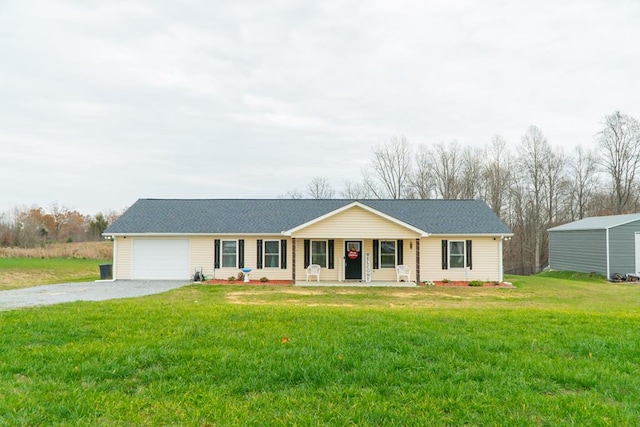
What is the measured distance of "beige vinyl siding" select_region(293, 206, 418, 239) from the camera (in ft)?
57.0

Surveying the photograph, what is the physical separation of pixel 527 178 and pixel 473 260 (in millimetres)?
20869

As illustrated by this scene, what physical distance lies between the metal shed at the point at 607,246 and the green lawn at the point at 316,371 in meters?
18.8

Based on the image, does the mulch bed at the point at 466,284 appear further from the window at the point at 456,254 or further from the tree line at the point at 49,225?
the tree line at the point at 49,225

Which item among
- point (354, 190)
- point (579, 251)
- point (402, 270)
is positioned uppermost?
point (354, 190)

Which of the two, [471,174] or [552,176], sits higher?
[471,174]

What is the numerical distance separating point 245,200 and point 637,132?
3251 cm

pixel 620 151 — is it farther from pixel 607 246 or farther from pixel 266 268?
pixel 266 268

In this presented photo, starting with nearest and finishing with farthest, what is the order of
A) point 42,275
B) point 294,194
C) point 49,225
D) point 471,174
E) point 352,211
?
point 352,211 < point 42,275 < point 471,174 < point 294,194 < point 49,225

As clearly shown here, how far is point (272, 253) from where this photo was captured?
19203 mm

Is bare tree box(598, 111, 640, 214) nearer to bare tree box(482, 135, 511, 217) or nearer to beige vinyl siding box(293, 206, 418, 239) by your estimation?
bare tree box(482, 135, 511, 217)

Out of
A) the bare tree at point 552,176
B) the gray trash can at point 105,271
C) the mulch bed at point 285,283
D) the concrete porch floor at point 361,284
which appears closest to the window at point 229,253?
the mulch bed at point 285,283

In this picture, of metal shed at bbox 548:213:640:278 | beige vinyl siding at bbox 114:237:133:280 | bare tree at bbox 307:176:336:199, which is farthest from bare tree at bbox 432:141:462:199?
beige vinyl siding at bbox 114:237:133:280

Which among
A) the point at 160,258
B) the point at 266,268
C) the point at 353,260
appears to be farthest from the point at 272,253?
the point at 160,258

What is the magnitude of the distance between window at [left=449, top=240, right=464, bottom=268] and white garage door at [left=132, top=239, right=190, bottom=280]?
500 inches
